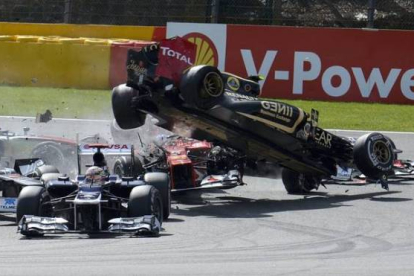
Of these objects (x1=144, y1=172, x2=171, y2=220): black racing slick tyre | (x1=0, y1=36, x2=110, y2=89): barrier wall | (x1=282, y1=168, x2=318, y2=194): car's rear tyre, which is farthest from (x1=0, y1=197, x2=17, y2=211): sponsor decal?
(x1=0, y1=36, x2=110, y2=89): barrier wall

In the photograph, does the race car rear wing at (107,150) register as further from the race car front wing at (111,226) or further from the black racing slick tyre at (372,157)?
the black racing slick tyre at (372,157)

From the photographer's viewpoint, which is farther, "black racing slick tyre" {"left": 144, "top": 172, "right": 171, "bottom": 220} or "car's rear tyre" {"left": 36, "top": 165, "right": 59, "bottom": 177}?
"car's rear tyre" {"left": 36, "top": 165, "right": 59, "bottom": 177}

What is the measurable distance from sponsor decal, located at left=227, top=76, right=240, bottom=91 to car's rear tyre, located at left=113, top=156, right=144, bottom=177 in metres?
1.63

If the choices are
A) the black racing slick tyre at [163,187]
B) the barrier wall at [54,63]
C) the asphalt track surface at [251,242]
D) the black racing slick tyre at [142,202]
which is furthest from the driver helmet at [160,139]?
the barrier wall at [54,63]

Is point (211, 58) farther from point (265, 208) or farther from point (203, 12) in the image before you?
point (265, 208)

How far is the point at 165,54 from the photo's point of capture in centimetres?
1287

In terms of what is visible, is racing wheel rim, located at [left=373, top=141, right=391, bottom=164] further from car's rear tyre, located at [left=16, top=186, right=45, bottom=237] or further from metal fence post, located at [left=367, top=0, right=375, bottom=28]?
metal fence post, located at [left=367, top=0, right=375, bottom=28]

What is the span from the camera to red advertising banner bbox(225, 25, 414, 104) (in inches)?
924

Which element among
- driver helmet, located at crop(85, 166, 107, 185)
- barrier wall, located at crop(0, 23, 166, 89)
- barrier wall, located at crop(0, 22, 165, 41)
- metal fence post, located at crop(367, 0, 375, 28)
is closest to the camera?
driver helmet, located at crop(85, 166, 107, 185)

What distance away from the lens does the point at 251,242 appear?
10469mm

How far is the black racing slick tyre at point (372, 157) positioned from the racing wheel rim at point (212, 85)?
2.40 metres

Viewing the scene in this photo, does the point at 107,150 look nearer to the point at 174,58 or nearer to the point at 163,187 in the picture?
the point at 174,58

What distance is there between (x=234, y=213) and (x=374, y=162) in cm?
253

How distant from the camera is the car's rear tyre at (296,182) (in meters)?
14.8
